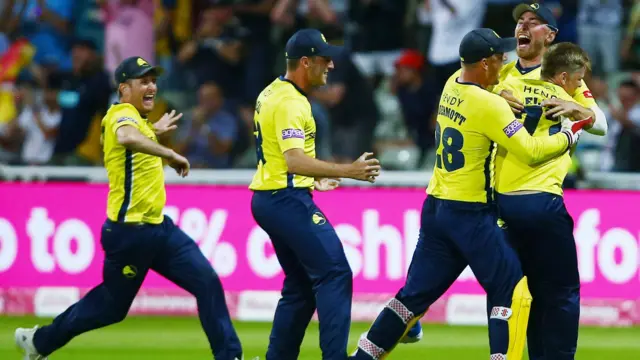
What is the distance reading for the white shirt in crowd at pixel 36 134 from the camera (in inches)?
611

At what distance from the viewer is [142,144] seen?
8719mm

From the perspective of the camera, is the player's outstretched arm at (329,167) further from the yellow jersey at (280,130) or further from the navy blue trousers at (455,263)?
the navy blue trousers at (455,263)

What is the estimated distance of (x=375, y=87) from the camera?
623 inches

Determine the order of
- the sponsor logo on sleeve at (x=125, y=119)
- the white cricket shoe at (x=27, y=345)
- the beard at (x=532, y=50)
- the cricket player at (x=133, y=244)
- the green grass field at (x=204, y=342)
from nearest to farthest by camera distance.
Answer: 1. the beard at (x=532, y=50)
2. the sponsor logo on sleeve at (x=125, y=119)
3. the cricket player at (x=133, y=244)
4. the white cricket shoe at (x=27, y=345)
5. the green grass field at (x=204, y=342)

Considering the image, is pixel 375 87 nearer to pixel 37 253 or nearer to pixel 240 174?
pixel 240 174

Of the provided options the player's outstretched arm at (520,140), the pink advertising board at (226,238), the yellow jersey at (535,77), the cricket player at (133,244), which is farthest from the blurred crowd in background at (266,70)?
the player's outstretched arm at (520,140)

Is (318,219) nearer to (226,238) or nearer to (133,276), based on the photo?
(133,276)

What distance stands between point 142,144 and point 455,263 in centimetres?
236

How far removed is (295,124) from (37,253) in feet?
17.4

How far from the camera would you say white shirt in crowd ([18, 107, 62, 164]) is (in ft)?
50.9

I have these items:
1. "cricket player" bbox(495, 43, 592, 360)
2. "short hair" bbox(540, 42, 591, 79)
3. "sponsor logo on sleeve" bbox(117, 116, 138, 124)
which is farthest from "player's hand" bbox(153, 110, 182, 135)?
"short hair" bbox(540, 42, 591, 79)

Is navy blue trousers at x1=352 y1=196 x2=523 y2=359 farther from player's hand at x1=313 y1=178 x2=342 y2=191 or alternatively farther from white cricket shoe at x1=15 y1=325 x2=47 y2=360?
white cricket shoe at x1=15 y1=325 x2=47 y2=360

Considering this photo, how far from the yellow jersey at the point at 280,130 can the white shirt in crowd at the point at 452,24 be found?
678cm

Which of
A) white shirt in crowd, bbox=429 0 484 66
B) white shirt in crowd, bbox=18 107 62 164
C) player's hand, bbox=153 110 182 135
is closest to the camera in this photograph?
player's hand, bbox=153 110 182 135
